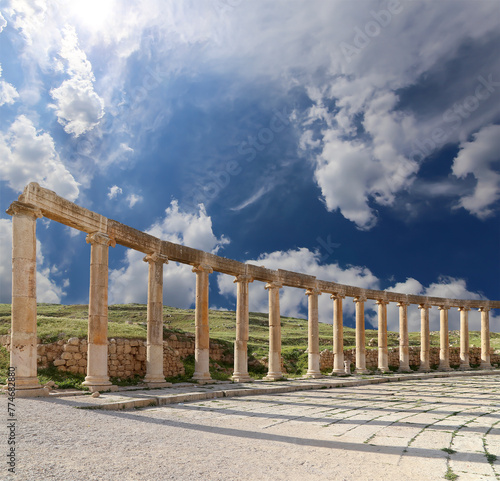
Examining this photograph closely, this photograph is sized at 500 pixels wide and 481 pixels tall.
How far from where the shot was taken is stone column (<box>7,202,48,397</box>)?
16766 millimetres

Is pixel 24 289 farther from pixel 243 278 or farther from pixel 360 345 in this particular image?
pixel 360 345

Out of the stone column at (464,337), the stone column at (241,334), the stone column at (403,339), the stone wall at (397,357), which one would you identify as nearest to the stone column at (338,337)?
the stone wall at (397,357)

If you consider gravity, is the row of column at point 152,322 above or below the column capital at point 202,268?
below

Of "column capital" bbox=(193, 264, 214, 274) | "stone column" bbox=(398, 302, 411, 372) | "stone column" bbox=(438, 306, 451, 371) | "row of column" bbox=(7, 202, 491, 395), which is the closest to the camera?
"row of column" bbox=(7, 202, 491, 395)

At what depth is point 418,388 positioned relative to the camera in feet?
90.2

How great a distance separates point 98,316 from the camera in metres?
20.8

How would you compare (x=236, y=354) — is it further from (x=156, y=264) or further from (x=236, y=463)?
(x=236, y=463)

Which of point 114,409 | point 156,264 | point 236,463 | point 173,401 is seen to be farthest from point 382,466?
point 156,264

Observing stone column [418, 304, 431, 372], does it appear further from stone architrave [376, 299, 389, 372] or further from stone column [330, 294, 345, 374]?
stone column [330, 294, 345, 374]

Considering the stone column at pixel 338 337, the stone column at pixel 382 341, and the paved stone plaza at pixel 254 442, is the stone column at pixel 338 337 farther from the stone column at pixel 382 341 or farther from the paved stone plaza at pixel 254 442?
the paved stone plaza at pixel 254 442

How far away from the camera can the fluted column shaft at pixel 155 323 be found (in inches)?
932

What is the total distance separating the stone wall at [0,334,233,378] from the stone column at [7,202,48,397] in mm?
6719

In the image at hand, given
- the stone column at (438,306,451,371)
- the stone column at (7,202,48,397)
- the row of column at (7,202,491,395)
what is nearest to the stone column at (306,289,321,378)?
the row of column at (7,202,491,395)

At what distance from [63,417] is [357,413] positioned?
983 cm
